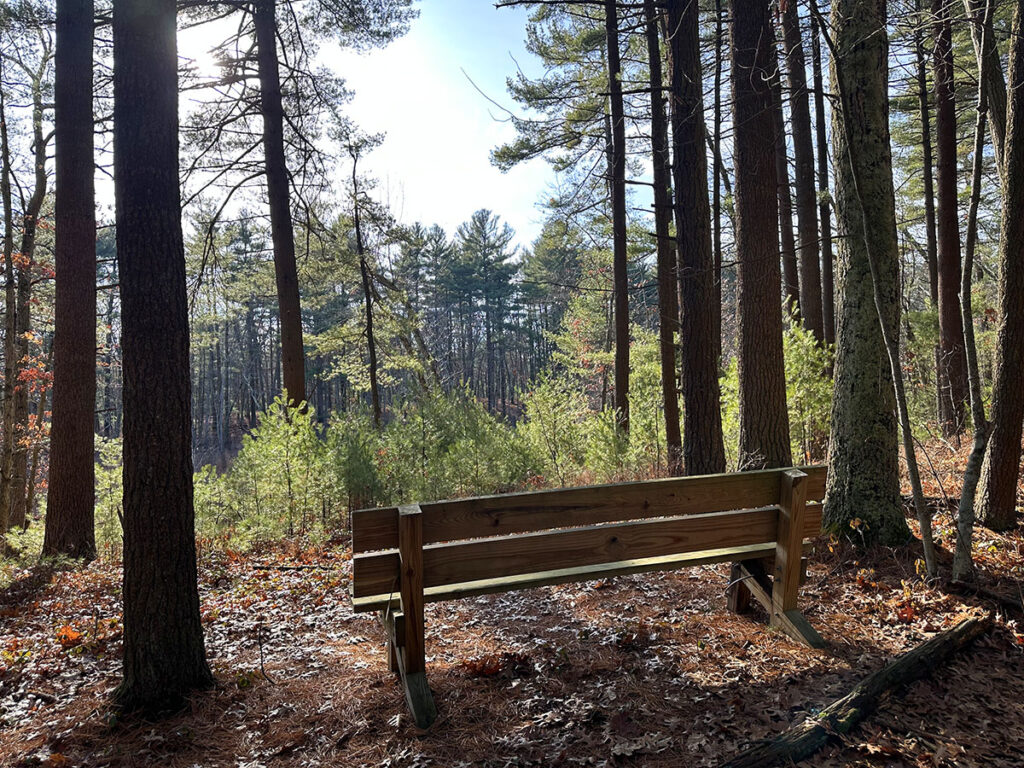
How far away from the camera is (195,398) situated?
4066cm

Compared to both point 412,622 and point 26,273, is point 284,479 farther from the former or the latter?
point 26,273

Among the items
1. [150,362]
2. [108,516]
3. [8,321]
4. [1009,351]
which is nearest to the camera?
[150,362]

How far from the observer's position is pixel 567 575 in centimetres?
310

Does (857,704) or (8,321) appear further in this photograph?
(8,321)

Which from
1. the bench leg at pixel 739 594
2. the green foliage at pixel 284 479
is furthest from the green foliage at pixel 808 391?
the green foliage at pixel 284 479

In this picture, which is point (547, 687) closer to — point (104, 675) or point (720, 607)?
point (720, 607)

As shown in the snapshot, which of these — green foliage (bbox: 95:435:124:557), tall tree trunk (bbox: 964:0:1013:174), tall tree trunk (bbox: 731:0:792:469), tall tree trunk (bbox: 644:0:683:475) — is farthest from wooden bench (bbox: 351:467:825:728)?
tall tree trunk (bbox: 644:0:683:475)

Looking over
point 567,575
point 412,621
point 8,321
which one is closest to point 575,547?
point 567,575

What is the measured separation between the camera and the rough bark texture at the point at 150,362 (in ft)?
9.82

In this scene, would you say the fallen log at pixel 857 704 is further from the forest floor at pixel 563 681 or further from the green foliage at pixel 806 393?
the green foliage at pixel 806 393

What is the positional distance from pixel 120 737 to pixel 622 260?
10302 mm

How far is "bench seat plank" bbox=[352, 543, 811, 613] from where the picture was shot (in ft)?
9.70

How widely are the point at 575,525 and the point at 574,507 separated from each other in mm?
98

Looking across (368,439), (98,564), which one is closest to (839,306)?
(368,439)
